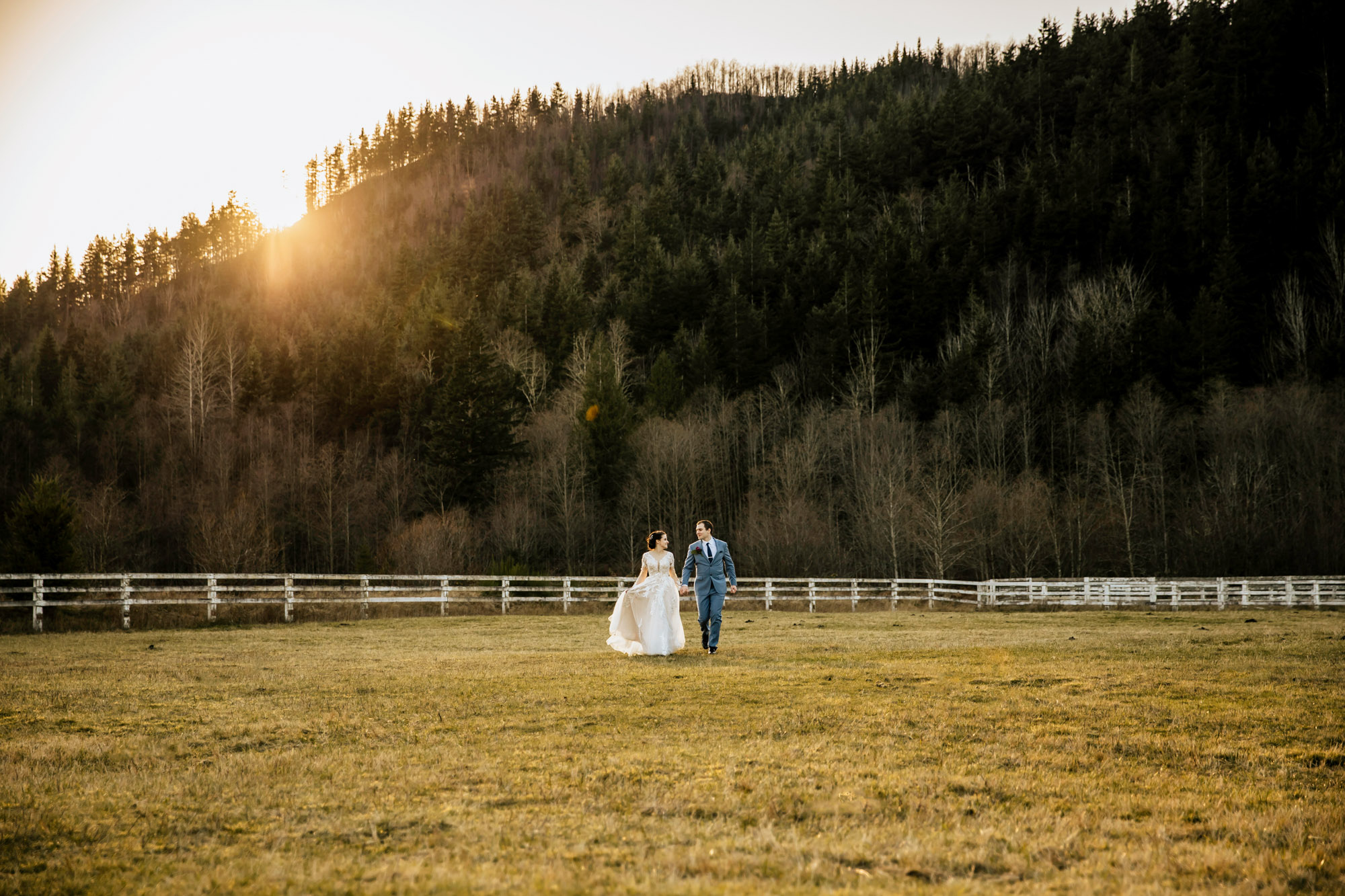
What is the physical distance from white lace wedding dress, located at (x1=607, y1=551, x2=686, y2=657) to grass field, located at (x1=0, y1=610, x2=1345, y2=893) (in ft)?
5.80

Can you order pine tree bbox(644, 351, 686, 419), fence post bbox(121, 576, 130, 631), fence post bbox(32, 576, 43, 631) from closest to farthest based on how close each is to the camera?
fence post bbox(32, 576, 43, 631) → fence post bbox(121, 576, 130, 631) → pine tree bbox(644, 351, 686, 419)

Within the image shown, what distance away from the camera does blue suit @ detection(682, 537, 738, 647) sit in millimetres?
14264

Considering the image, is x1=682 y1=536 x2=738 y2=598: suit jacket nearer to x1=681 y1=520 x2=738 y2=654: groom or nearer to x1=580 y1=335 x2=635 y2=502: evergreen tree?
x1=681 y1=520 x2=738 y2=654: groom

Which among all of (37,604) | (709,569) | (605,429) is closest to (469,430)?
(605,429)

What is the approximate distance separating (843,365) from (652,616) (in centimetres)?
5396

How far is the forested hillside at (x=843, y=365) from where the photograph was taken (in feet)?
167

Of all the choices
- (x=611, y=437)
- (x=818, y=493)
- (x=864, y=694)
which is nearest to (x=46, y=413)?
(x=611, y=437)

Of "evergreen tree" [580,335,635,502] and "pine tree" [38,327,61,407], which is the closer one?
"evergreen tree" [580,335,635,502]

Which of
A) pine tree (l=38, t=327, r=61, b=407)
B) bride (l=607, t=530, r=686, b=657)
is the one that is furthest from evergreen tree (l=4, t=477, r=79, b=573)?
pine tree (l=38, t=327, r=61, b=407)

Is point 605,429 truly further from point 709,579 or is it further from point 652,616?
point 709,579

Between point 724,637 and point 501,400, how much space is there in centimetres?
4109

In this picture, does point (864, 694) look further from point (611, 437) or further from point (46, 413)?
point (46, 413)

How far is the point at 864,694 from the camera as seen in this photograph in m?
9.96

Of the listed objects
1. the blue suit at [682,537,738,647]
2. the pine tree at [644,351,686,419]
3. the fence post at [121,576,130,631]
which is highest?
the pine tree at [644,351,686,419]
